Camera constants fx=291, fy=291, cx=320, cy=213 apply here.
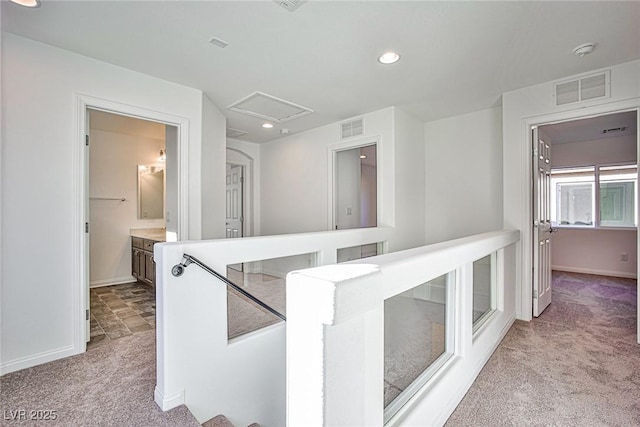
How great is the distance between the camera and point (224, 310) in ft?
6.27

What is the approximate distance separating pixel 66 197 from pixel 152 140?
3.10 m

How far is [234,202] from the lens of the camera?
5730mm

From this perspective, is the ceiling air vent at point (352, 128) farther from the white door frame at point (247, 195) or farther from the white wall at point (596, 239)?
the white wall at point (596, 239)

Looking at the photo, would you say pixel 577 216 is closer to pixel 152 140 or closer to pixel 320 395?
pixel 320 395

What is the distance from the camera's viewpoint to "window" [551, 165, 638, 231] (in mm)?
5035

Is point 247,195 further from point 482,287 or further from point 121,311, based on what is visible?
point 482,287

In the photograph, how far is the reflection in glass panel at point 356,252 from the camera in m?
2.80

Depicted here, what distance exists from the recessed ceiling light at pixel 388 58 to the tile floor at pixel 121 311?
337cm

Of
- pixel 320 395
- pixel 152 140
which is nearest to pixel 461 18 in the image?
pixel 320 395

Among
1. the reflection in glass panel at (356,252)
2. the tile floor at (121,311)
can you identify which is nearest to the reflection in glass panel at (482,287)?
the reflection in glass panel at (356,252)

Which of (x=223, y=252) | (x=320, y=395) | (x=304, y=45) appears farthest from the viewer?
(x=304, y=45)

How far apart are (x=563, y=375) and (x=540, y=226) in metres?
1.74

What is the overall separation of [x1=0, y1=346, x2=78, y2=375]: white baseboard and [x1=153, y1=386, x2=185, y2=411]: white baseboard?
1.22 m

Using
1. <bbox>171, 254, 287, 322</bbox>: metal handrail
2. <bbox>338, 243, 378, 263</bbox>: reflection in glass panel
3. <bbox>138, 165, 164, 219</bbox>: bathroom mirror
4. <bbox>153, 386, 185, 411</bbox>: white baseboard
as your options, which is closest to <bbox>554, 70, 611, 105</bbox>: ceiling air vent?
<bbox>338, 243, 378, 263</bbox>: reflection in glass panel
